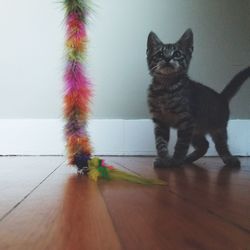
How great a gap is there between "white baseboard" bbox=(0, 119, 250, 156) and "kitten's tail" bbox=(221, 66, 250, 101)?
325mm

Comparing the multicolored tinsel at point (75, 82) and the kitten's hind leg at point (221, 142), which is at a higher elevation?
the multicolored tinsel at point (75, 82)

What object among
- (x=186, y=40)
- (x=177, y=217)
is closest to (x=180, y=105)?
(x=186, y=40)

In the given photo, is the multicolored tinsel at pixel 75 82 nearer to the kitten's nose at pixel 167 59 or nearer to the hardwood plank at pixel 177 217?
the hardwood plank at pixel 177 217

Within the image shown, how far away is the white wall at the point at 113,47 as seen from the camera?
1.92 m

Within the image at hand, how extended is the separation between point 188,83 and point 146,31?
16.6 inches

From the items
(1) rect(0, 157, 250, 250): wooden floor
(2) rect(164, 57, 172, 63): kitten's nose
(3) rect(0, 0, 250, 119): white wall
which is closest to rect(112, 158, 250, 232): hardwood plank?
(1) rect(0, 157, 250, 250): wooden floor

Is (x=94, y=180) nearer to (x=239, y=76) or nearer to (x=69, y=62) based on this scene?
(x=69, y=62)

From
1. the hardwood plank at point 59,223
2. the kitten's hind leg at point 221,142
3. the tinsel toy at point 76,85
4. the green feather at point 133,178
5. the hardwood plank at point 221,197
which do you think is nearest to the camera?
the hardwood plank at point 59,223

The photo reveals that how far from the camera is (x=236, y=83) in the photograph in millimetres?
1769

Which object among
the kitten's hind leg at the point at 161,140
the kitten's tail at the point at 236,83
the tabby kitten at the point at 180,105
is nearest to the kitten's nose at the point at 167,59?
the tabby kitten at the point at 180,105

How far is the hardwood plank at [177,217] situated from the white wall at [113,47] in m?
1.12

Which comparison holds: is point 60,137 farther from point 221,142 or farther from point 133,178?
point 133,178

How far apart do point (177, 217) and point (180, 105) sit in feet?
3.55

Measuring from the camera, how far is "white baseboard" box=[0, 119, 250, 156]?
A: 75.9 inches
